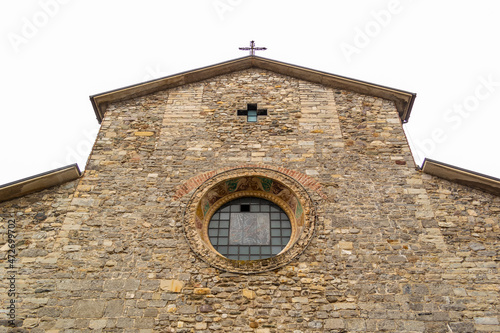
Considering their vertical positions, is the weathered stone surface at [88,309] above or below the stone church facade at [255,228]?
below

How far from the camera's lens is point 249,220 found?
305 inches

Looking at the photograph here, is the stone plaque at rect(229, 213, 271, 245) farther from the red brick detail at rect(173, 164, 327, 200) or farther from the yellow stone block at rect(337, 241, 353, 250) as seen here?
the yellow stone block at rect(337, 241, 353, 250)

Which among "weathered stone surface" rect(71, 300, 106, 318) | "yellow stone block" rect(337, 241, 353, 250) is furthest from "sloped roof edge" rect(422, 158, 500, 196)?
"weathered stone surface" rect(71, 300, 106, 318)

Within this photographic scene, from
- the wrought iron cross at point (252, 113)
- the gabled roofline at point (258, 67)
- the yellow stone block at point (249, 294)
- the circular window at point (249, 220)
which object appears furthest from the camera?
the gabled roofline at point (258, 67)

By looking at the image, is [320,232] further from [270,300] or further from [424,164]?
[424,164]

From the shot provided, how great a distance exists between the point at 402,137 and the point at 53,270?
270 inches

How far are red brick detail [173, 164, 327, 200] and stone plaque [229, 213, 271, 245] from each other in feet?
2.82

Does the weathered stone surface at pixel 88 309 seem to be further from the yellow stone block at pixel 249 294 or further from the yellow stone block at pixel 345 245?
the yellow stone block at pixel 345 245

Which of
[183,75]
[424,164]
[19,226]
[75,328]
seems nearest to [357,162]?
[424,164]

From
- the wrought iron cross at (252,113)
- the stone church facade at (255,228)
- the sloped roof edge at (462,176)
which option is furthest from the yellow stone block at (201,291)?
the sloped roof edge at (462,176)

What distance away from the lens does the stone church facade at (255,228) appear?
6.04 m

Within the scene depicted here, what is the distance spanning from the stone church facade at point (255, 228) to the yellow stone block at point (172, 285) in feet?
0.05

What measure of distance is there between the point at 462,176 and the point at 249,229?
3.91 metres

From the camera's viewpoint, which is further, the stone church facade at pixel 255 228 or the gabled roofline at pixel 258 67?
the gabled roofline at pixel 258 67
